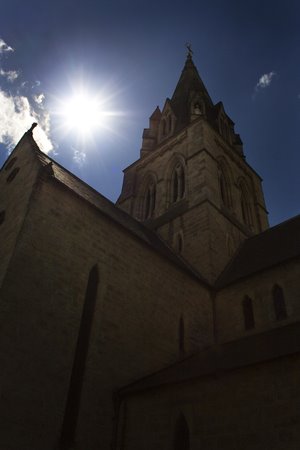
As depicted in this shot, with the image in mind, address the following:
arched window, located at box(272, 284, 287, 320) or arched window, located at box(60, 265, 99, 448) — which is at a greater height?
arched window, located at box(272, 284, 287, 320)

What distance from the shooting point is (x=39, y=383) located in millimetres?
7273

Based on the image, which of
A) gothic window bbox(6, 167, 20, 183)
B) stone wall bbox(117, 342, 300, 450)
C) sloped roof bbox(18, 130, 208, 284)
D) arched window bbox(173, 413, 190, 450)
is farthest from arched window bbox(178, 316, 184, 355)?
gothic window bbox(6, 167, 20, 183)

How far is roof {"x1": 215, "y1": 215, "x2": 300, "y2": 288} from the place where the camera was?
498 inches

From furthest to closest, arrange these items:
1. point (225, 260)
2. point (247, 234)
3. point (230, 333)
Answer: point (247, 234), point (225, 260), point (230, 333)

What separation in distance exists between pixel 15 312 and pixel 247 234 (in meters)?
13.4

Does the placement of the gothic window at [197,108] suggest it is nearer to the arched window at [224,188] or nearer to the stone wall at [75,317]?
the arched window at [224,188]

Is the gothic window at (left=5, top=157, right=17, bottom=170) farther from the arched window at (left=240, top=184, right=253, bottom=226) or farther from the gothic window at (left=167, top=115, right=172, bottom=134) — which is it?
the gothic window at (left=167, top=115, right=172, bottom=134)

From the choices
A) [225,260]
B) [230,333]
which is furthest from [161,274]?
[225,260]

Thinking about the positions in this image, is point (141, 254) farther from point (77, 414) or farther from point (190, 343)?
point (77, 414)

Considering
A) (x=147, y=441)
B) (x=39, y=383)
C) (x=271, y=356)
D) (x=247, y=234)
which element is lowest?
(x=147, y=441)

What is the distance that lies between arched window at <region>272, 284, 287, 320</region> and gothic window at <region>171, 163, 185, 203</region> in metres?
8.17

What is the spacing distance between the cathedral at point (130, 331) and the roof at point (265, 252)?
Result: 0.27ft

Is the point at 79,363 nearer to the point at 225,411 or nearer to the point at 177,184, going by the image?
the point at 225,411

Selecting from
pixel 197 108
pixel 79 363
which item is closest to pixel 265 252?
pixel 79 363
